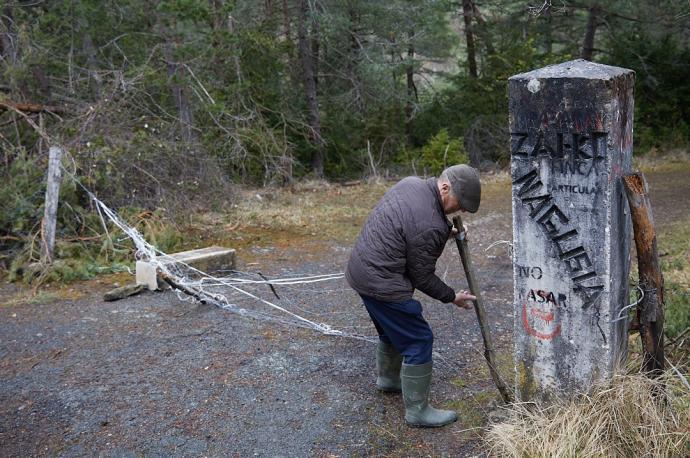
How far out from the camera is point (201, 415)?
454 centimetres

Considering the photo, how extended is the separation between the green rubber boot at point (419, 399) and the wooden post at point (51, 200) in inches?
209

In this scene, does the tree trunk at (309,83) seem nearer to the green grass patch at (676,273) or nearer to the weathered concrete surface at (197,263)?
the weathered concrete surface at (197,263)

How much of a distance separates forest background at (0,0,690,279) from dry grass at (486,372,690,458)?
3280 millimetres

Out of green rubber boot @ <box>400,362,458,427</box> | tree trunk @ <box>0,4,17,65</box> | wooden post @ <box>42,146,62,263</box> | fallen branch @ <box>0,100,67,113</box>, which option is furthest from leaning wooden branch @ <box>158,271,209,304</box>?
tree trunk @ <box>0,4,17,65</box>

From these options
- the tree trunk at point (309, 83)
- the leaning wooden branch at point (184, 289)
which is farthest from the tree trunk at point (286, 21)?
the leaning wooden branch at point (184, 289)

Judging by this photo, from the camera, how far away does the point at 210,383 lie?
5.03 meters

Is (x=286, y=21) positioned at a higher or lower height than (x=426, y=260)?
higher

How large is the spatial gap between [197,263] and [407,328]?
13.1ft

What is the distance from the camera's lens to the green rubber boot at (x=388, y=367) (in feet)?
15.2

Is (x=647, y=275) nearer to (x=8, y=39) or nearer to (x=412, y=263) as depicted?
(x=412, y=263)

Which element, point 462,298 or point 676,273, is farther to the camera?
point 676,273

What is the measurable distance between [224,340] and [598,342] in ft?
10.6

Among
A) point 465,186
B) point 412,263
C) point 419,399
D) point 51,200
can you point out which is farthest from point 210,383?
point 51,200

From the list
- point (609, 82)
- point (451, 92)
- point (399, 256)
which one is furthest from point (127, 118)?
point (451, 92)
